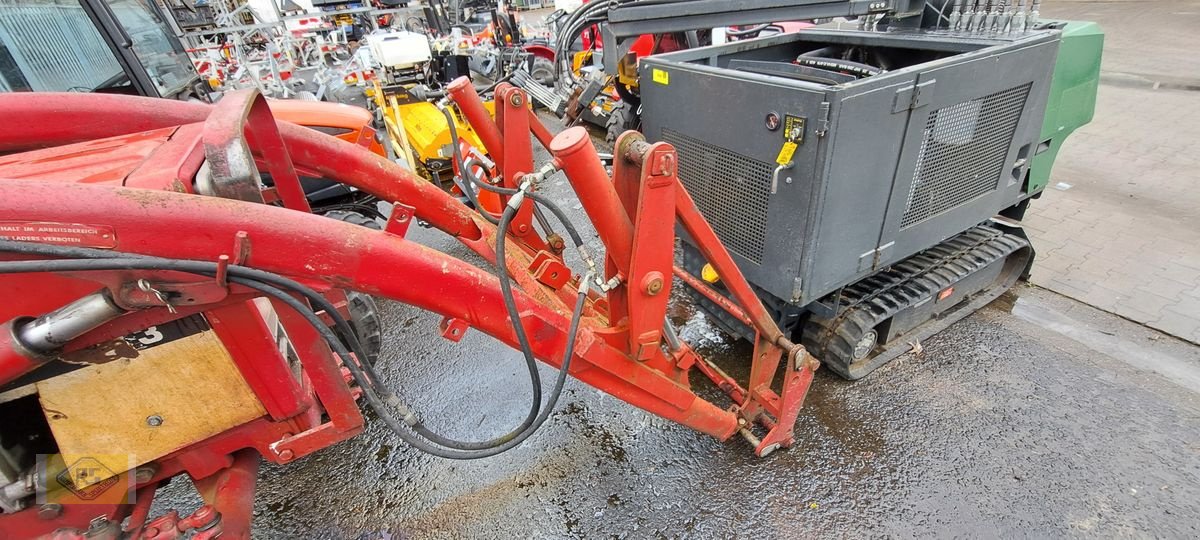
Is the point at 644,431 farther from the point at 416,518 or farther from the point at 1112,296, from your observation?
the point at 1112,296

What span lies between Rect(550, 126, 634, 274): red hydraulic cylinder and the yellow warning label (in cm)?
97

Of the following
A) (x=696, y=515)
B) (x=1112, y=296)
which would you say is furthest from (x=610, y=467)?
(x=1112, y=296)

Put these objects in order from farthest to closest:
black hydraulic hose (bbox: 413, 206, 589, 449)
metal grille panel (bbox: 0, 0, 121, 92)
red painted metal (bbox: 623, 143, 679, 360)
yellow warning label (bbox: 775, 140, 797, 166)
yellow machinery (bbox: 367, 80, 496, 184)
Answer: yellow machinery (bbox: 367, 80, 496, 184) < metal grille panel (bbox: 0, 0, 121, 92) < yellow warning label (bbox: 775, 140, 797, 166) < red painted metal (bbox: 623, 143, 679, 360) < black hydraulic hose (bbox: 413, 206, 589, 449)

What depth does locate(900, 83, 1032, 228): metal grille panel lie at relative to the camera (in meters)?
2.67

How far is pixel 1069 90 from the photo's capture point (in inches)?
Answer: 131

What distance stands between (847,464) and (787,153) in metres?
1.60

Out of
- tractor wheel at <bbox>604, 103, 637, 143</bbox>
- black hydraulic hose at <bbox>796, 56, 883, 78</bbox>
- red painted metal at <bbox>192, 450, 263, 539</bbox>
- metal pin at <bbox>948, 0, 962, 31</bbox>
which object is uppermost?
metal pin at <bbox>948, 0, 962, 31</bbox>

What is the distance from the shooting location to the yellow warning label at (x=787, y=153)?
7.59ft

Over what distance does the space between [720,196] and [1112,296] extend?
3079 millimetres

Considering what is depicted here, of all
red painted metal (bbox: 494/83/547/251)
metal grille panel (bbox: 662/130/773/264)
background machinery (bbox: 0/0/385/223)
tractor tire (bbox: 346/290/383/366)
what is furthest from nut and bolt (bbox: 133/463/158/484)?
metal grille panel (bbox: 662/130/773/264)

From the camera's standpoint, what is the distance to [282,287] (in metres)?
1.26

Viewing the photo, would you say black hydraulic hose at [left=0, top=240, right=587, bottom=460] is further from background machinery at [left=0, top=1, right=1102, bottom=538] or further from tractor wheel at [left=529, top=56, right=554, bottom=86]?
tractor wheel at [left=529, top=56, right=554, bottom=86]

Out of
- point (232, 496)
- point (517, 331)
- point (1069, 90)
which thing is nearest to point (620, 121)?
point (1069, 90)

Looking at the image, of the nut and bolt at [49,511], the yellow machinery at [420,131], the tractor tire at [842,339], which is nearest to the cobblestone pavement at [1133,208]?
Answer: the tractor tire at [842,339]
